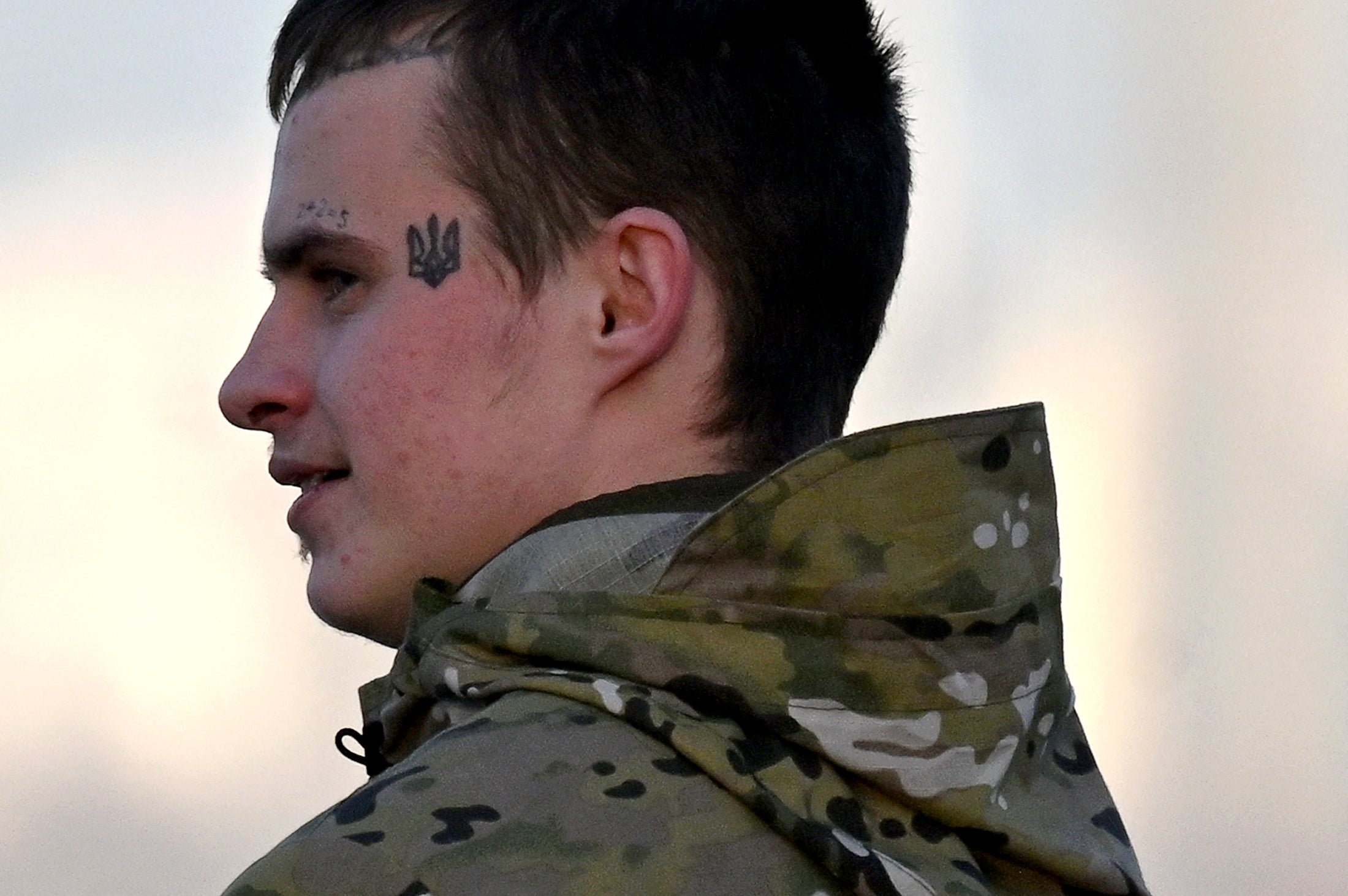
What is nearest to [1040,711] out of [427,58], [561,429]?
[561,429]

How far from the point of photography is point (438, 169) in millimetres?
2258

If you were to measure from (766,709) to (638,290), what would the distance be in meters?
0.66

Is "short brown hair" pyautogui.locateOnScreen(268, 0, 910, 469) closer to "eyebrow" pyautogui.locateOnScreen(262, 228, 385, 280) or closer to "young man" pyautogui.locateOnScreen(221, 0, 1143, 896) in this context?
"young man" pyautogui.locateOnScreen(221, 0, 1143, 896)

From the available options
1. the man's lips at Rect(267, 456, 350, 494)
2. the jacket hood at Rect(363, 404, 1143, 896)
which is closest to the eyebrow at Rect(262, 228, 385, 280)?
the man's lips at Rect(267, 456, 350, 494)

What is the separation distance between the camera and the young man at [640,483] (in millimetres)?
1670

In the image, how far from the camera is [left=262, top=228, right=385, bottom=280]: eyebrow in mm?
2232

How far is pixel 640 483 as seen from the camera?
212 cm

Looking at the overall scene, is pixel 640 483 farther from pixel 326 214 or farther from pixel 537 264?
pixel 326 214

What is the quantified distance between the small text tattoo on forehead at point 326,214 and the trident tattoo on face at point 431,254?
0.10 meters

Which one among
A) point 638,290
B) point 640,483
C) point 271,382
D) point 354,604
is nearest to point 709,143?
point 638,290

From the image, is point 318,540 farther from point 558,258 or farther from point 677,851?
point 677,851

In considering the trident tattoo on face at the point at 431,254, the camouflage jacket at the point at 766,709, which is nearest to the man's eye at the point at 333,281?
the trident tattoo on face at the point at 431,254

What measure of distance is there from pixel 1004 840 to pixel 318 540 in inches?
36.5

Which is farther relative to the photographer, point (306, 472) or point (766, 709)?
point (306, 472)
